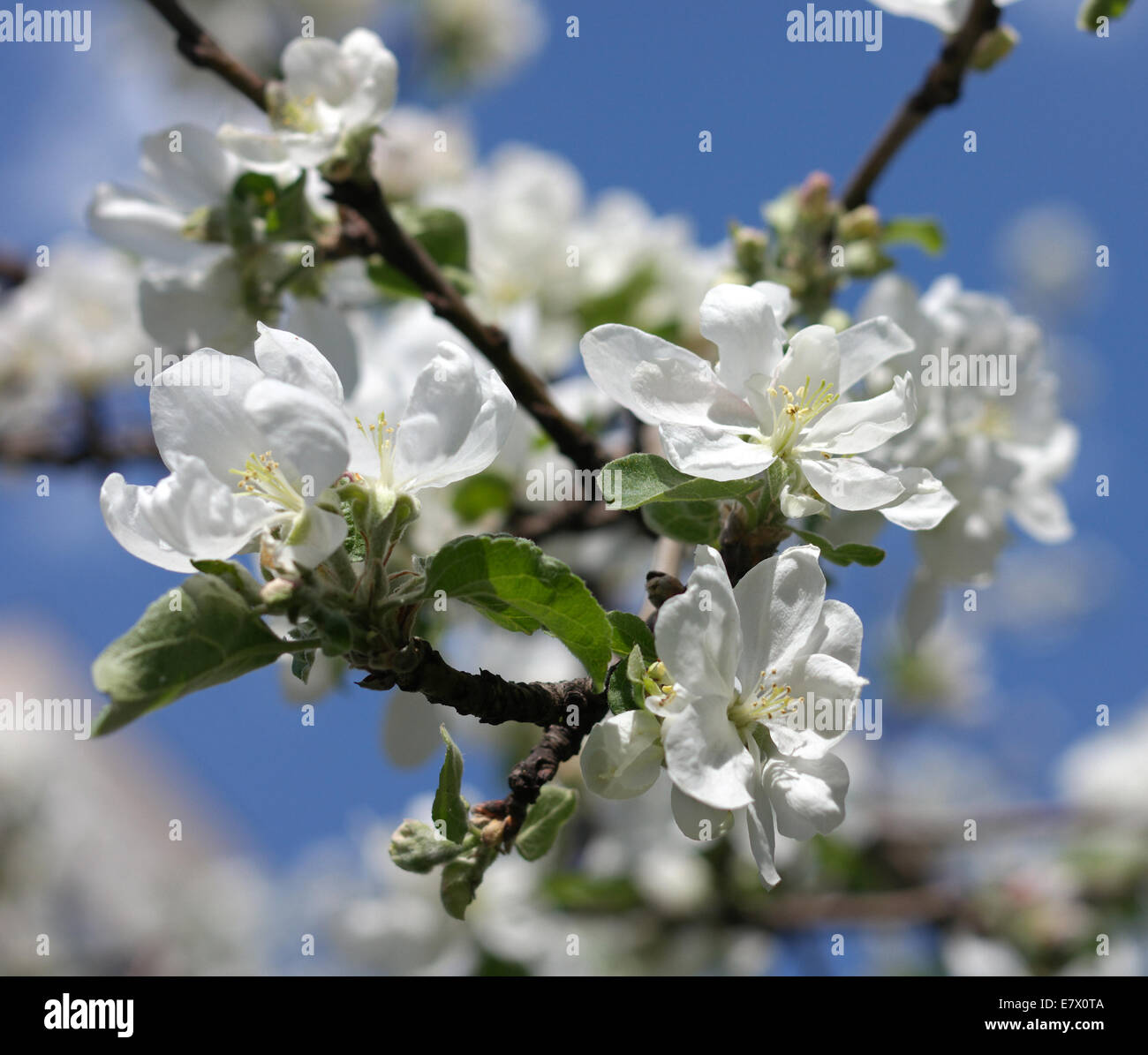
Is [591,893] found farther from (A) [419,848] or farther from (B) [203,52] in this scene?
(B) [203,52]

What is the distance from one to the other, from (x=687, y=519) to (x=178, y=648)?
503 millimetres

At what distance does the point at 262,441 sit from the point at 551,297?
1651 millimetres

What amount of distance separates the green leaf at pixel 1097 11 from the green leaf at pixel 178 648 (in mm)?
1191

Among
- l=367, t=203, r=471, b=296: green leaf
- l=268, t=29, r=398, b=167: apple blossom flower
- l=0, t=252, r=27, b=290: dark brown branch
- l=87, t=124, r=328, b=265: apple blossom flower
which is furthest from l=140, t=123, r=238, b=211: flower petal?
l=0, t=252, r=27, b=290: dark brown branch

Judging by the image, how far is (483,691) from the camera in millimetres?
902

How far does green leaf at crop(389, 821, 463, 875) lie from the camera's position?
2.95 ft

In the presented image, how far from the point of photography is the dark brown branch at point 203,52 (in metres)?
1.35

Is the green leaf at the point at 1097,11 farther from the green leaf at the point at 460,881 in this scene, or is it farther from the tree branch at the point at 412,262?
the green leaf at the point at 460,881

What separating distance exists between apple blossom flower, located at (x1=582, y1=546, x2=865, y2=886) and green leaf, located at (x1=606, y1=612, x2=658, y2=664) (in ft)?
0.08

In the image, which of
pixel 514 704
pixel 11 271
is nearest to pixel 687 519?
pixel 514 704

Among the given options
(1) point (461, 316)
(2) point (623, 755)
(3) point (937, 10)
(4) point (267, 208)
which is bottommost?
(2) point (623, 755)

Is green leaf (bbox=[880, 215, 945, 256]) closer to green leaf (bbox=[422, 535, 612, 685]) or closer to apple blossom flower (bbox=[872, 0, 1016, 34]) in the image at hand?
apple blossom flower (bbox=[872, 0, 1016, 34])

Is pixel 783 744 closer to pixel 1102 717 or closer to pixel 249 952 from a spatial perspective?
pixel 1102 717
